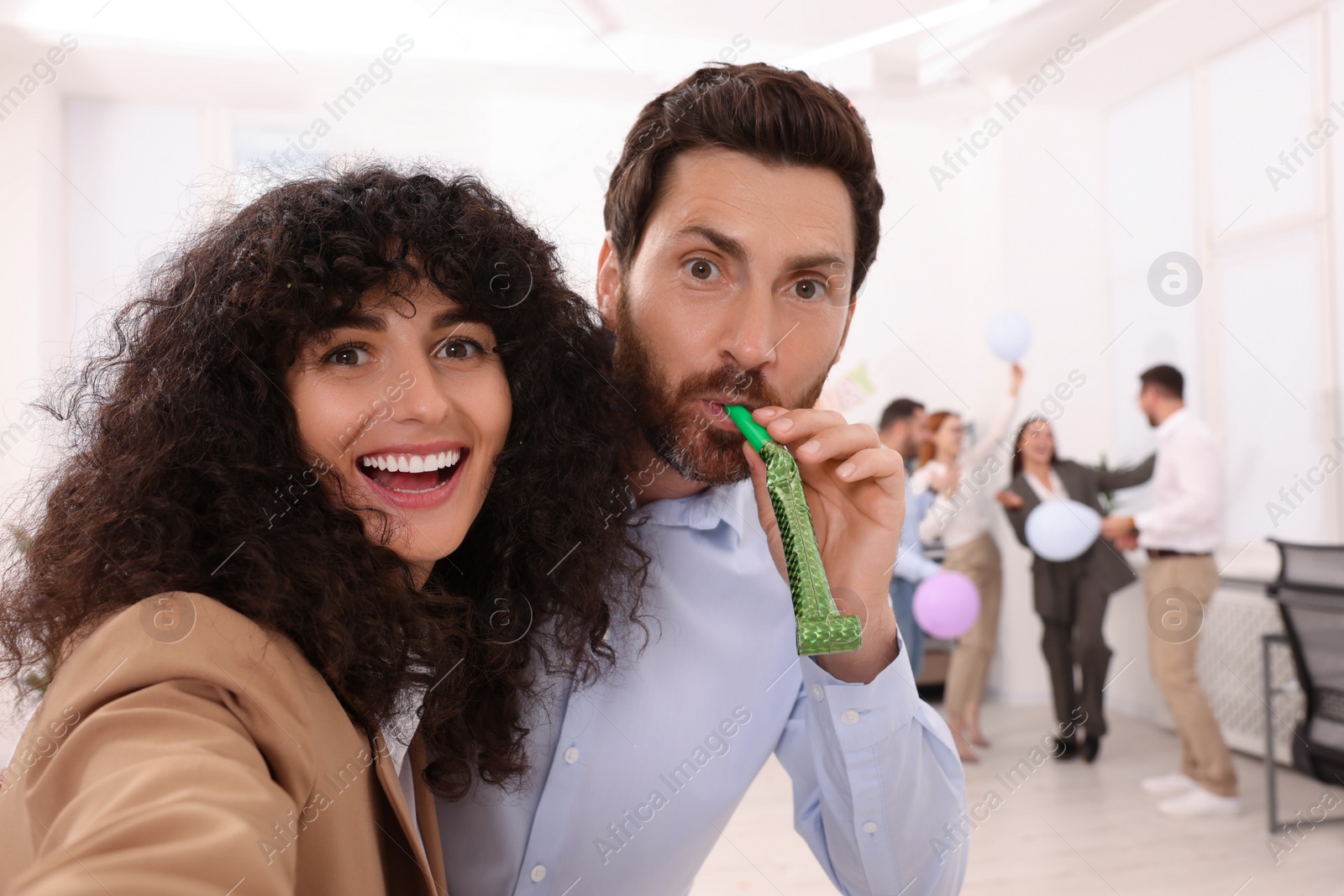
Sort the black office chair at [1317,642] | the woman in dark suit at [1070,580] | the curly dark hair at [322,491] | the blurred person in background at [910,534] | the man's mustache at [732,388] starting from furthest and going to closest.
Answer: the woman in dark suit at [1070,580], the blurred person in background at [910,534], the black office chair at [1317,642], the man's mustache at [732,388], the curly dark hair at [322,491]

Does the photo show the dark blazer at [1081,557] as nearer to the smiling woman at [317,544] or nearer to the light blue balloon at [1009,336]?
the light blue balloon at [1009,336]

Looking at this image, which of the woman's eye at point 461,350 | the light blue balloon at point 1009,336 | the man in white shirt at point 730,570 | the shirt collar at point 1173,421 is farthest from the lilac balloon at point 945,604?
the woman's eye at point 461,350

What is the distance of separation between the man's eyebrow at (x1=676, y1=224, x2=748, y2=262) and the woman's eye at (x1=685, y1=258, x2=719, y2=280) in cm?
3

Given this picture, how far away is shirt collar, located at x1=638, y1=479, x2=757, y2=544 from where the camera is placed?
1249 millimetres

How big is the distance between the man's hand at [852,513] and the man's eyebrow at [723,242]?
9.2 inches

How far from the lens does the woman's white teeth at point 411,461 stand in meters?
0.89

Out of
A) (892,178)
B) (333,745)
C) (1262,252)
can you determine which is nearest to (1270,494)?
(1262,252)

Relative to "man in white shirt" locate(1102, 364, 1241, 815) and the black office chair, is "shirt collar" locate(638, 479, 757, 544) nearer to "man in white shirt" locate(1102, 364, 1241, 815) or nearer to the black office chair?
the black office chair

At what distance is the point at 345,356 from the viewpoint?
2.86 ft

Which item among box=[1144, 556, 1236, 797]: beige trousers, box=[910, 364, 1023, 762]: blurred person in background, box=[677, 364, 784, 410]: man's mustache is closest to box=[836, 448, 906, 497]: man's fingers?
box=[677, 364, 784, 410]: man's mustache

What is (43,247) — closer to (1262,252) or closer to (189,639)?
(189,639)

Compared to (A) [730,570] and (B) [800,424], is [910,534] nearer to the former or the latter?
(A) [730,570]

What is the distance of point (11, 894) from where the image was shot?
491 mm

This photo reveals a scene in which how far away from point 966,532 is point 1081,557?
0.62 meters
